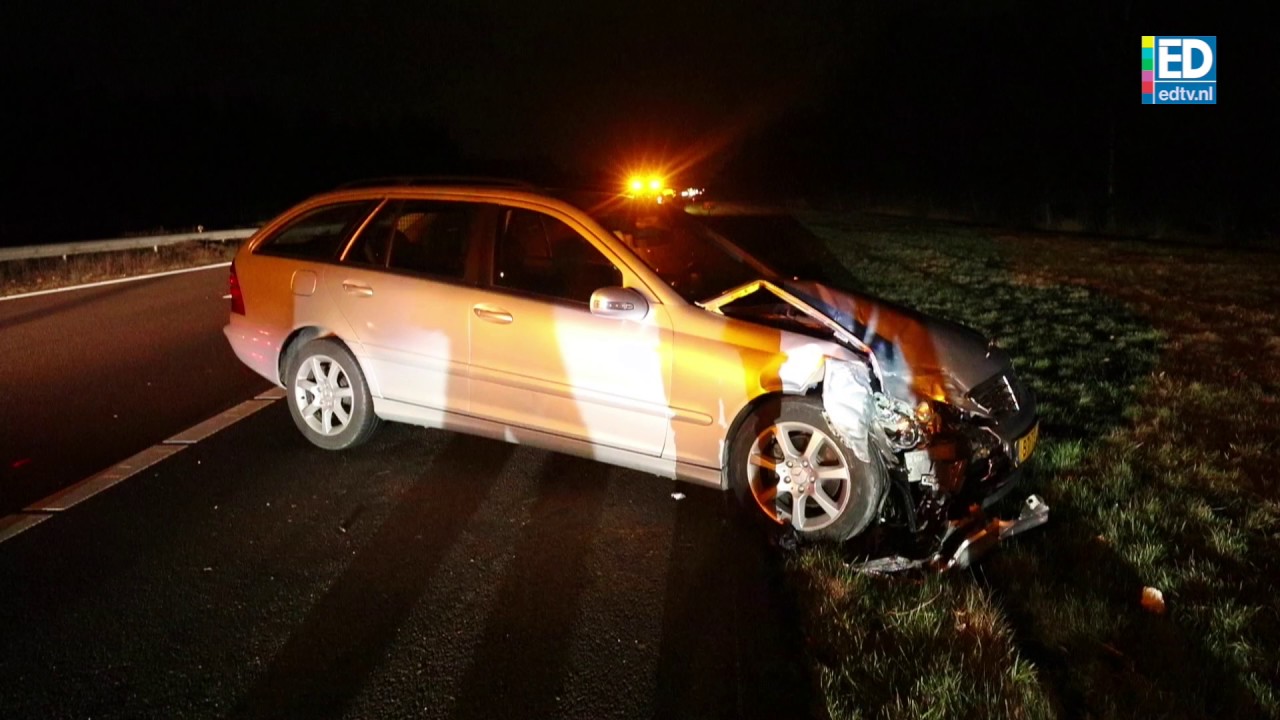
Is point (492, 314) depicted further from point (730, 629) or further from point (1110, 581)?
point (1110, 581)

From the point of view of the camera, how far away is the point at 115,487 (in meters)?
5.04

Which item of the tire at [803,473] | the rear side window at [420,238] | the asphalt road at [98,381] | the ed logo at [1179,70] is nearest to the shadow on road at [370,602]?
the rear side window at [420,238]

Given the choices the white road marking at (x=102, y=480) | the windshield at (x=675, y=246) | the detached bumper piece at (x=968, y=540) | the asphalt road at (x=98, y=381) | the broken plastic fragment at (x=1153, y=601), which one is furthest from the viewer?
the asphalt road at (x=98, y=381)

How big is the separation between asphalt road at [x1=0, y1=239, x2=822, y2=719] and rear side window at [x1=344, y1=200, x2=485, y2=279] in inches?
46.2

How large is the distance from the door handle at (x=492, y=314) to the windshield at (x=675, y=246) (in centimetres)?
72

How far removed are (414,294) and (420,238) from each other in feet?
1.45

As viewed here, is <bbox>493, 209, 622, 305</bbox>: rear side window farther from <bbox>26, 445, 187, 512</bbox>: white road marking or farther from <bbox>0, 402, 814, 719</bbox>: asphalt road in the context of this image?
<bbox>26, 445, 187, 512</bbox>: white road marking

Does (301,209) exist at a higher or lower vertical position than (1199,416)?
higher

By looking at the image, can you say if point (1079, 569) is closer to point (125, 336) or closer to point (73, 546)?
point (73, 546)

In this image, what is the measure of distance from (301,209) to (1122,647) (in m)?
5.20

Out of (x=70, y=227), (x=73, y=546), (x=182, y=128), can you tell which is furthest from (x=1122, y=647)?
(x=182, y=128)

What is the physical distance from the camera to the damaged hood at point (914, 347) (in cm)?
432

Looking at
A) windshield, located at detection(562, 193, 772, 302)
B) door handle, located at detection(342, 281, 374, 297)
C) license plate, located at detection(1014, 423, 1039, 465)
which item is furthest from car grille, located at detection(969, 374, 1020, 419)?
door handle, located at detection(342, 281, 374, 297)

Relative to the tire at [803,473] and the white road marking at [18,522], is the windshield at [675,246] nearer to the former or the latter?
the tire at [803,473]
